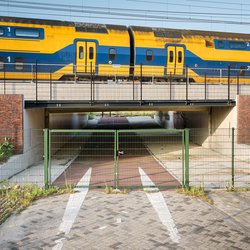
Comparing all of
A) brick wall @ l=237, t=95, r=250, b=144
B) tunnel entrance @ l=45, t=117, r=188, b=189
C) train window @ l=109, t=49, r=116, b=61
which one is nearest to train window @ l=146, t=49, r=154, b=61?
train window @ l=109, t=49, r=116, b=61

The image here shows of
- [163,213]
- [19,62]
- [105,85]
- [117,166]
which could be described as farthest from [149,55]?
[163,213]

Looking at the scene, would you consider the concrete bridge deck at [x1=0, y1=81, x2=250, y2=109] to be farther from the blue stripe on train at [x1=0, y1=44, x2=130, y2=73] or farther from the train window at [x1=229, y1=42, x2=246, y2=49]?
the train window at [x1=229, y1=42, x2=246, y2=49]

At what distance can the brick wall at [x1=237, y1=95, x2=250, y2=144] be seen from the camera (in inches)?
651

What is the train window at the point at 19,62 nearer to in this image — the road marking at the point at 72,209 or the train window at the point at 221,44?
the road marking at the point at 72,209

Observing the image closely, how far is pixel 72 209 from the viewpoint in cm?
778

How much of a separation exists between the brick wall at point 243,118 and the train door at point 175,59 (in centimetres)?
405

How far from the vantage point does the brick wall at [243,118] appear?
16539 mm

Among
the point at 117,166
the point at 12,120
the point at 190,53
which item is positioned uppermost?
the point at 190,53

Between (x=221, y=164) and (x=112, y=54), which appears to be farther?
(x=112, y=54)

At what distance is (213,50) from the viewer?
64.8 ft

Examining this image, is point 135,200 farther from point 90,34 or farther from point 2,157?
point 90,34

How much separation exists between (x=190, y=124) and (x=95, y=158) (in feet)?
40.1

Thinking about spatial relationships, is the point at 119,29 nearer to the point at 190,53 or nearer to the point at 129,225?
the point at 190,53

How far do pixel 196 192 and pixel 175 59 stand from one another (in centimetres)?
1148
